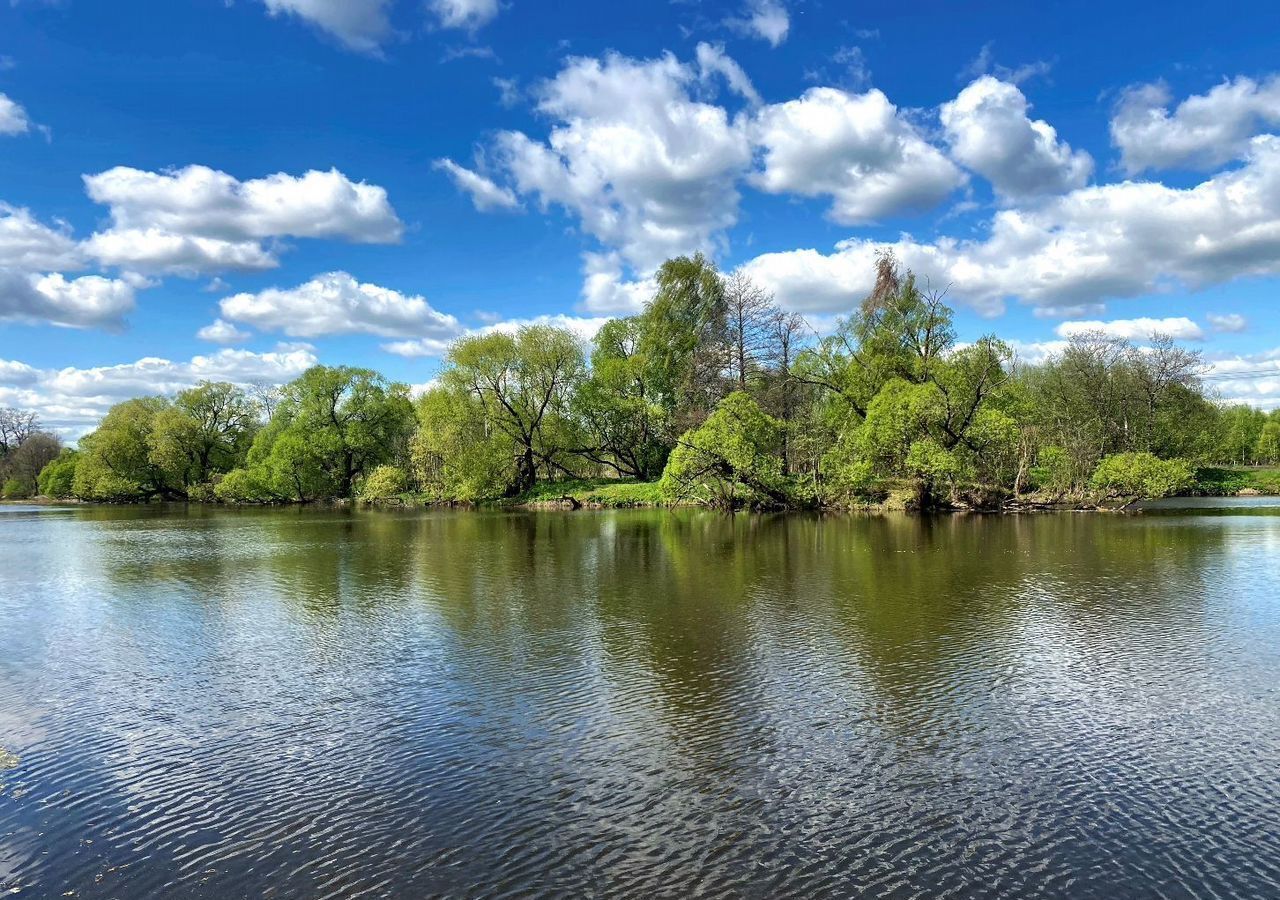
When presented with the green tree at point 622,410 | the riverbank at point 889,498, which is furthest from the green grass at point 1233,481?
the green tree at point 622,410

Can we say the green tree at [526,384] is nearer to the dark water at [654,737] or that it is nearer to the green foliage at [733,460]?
the green foliage at [733,460]

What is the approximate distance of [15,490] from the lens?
4122 inches

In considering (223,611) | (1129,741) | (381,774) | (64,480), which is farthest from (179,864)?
(64,480)

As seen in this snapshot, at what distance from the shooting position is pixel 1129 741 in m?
10.7

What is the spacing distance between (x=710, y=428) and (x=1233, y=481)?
49.8 meters

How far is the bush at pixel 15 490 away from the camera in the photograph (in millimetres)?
104125

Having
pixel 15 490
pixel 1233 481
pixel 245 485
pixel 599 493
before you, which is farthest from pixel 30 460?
pixel 1233 481

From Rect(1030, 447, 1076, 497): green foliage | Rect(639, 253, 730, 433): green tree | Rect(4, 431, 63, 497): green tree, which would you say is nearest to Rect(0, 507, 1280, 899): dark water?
Rect(1030, 447, 1076, 497): green foliage

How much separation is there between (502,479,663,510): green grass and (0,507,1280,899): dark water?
39.0 meters

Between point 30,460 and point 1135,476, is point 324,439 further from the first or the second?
point 1135,476

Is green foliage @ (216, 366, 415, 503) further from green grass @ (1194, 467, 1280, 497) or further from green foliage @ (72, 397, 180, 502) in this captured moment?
green grass @ (1194, 467, 1280, 497)

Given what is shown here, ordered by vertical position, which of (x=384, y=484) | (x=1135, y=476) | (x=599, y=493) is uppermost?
(x=384, y=484)

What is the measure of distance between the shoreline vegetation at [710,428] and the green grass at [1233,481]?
0.90 feet

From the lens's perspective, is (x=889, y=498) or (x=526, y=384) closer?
(x=889, y=498)
